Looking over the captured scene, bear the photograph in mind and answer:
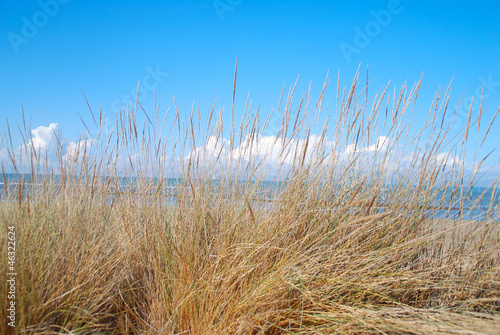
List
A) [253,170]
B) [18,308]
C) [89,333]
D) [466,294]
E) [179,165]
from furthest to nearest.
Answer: [179,165]
[253,170]
[466,294]
[89,333]
[18,308]

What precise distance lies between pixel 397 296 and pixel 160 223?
1.29m

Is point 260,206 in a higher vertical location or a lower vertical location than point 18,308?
higher

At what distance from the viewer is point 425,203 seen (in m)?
1.83

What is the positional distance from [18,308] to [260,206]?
4.02 ft

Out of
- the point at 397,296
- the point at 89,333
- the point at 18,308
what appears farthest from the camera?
the point at 397,296

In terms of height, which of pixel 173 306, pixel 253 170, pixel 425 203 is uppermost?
pixel 253 170

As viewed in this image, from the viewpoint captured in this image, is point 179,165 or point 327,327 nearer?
point 327,327

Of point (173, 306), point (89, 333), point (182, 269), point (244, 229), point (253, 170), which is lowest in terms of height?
point (89, 333)

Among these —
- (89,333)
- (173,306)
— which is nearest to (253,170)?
(173,306)

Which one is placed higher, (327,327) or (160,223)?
(160,223)

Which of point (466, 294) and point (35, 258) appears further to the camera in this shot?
point (466, 294)

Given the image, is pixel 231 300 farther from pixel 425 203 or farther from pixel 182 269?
pixel 425 203

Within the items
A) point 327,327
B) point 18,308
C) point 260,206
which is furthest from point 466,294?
point 18,308

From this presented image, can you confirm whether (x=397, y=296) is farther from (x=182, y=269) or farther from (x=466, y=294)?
(x=182, y=269)
